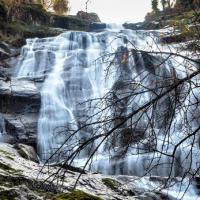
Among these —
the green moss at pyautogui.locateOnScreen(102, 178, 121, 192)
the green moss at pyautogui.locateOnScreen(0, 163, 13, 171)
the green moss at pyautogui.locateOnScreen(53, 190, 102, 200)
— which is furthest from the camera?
the green moss at pyautogui.locateOnScreen(102, 178, 121, 192)

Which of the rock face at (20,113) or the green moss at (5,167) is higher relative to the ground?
the green moss at (5,167)

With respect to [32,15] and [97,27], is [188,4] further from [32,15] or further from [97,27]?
[97,27]

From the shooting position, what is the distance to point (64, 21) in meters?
40.7

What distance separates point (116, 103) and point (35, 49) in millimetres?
25190

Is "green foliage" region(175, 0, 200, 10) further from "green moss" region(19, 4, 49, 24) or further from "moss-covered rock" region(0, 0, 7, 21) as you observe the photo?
"green moss" region(19, 4, 49, 24)

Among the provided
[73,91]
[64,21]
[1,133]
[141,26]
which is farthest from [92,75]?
[141,26]

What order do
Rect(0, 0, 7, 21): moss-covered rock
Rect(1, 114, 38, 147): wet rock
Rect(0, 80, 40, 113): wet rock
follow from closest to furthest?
Rect(1, 114, 38, 147): wet rock
Rect(0, 80, 40, 113): wet rock
Rect(0, 0, 7, 21): moss-covered rock

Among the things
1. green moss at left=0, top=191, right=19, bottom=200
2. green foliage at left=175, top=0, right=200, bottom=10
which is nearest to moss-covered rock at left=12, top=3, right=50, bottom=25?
green moss at left=0, top=191, right=19, bottom=200

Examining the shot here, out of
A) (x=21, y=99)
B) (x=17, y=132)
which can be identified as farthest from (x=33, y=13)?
(x=17, y=132)

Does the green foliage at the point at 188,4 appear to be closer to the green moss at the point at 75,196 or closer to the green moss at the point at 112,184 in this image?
the green moss at the point at 75,196

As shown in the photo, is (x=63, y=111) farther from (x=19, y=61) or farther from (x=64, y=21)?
(x=64, y=21)

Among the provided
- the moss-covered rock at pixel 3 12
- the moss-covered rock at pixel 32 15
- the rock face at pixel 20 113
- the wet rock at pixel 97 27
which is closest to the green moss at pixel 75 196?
the rock face at pixel 20 113

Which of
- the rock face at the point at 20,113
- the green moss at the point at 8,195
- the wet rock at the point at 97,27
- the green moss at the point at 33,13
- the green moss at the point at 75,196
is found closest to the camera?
the green moss at the point at 8,195

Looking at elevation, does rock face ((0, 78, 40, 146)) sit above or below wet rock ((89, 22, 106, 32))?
below
